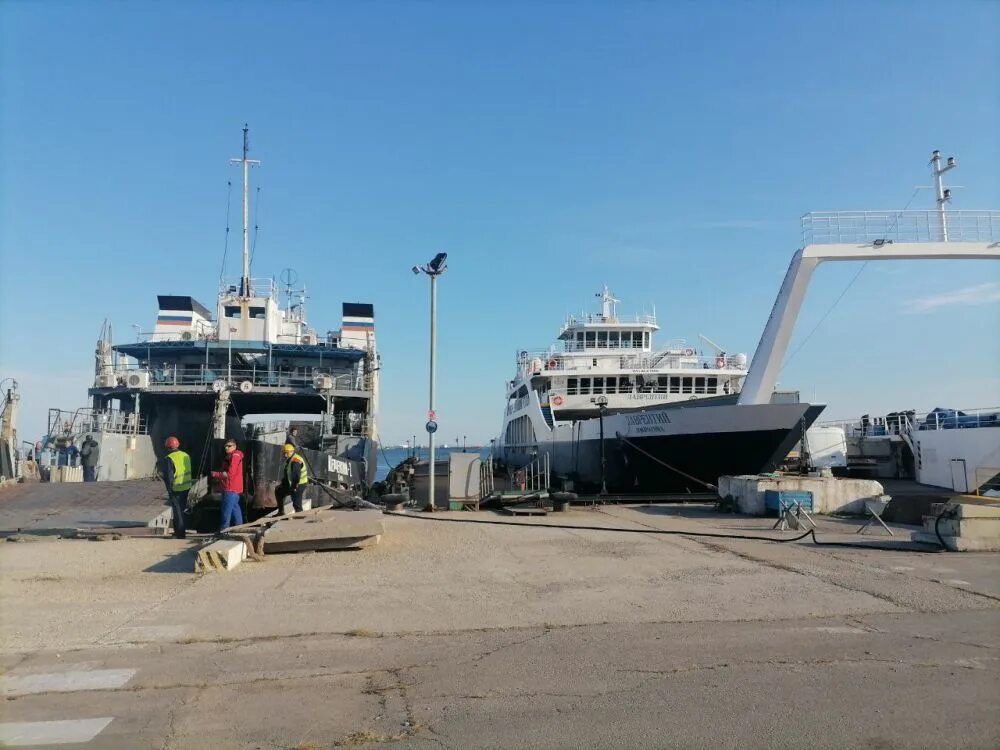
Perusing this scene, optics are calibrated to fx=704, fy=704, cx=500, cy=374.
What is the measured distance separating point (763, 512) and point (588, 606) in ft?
26.1

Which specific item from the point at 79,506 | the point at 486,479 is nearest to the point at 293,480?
the point at 79,506

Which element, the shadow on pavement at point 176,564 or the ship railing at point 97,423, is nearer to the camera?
the shadow on pavement at point 176,564

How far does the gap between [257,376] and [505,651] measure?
28.3 metres

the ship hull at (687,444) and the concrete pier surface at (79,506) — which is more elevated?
the ship hull at (687,444)

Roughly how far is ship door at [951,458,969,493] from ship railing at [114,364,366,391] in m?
20.7

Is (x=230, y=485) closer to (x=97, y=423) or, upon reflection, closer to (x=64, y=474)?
(x=64, y=474)

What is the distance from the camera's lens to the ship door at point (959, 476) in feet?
58.6

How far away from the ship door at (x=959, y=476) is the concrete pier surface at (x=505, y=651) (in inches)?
457

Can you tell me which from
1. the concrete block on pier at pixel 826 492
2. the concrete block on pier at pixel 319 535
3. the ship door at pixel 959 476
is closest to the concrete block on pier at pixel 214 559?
the concrete block on pier at pixel 319 535

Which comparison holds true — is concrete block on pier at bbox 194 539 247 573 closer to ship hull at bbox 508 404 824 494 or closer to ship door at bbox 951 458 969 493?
ship hull at bbox 508 404 824 494

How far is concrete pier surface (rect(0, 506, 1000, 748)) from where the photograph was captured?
3562mm

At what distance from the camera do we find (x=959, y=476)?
18.2 meters

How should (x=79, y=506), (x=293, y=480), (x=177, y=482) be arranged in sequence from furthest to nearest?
(x=79, y=506), (x=293, y=480), (x=177, y=482)

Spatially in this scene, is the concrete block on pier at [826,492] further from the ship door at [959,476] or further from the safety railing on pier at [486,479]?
the ship door at [959,476]
